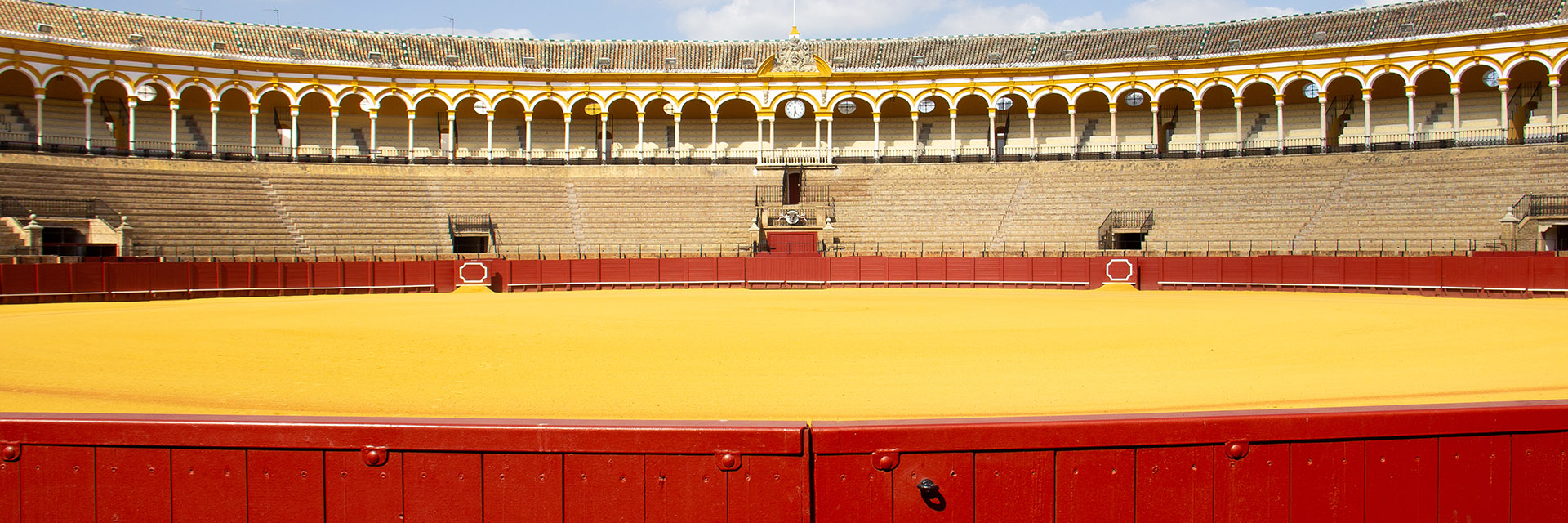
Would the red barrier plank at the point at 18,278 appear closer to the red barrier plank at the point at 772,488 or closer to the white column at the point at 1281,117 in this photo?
the red barrier plank at the point at 772,488

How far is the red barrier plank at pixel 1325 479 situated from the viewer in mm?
3307

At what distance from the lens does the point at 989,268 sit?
27.6 meters

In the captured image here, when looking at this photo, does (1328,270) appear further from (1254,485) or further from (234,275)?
(234,275)

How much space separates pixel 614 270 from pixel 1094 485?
25246mm

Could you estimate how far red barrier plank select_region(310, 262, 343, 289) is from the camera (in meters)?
24.9

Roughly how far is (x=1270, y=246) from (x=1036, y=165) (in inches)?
382

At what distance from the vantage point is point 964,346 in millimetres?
10914

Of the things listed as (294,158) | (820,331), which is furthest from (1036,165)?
(294,158)

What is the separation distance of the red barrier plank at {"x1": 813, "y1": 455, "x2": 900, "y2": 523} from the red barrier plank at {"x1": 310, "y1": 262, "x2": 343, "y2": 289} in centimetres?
2509


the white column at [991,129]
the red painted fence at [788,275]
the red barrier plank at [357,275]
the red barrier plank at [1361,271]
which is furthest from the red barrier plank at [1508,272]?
the red barrier plank at [357,275]

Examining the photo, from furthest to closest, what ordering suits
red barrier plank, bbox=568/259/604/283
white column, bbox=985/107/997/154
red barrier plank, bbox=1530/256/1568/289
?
white column, bbox=985/107/997/154 < red barrier plank, bbox=568/259/604/283 < red barrier plank, bbox=1530/256/1568/289

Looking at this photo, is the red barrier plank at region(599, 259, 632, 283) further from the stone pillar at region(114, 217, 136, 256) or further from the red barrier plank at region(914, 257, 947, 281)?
the stone pillar at region(114, 217, 136, 256)

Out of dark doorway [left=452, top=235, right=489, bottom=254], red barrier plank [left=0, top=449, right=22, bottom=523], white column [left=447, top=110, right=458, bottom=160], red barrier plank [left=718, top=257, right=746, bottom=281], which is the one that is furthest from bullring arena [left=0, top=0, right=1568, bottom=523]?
red barrier plank [left=718, top=257, right=746, bottom=281]

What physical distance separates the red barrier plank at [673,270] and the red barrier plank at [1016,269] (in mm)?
9488
